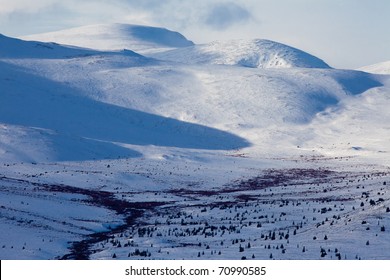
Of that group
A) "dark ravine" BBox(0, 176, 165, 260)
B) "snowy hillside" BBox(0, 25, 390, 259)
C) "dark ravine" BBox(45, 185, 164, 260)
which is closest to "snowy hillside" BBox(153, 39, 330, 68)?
"snowy hillside" BBox(0, 25, 390, 259)

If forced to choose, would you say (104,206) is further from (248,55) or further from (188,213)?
(248,55)

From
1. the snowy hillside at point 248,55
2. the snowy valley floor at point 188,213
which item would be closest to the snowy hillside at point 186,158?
the snowy valley floor at point 188,213

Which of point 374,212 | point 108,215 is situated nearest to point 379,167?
point 108,215

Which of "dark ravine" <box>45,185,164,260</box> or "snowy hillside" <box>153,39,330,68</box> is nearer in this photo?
"dark ravine" <box>45,185,164,260</box>

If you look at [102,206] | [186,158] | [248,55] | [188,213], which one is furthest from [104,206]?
[248,55]

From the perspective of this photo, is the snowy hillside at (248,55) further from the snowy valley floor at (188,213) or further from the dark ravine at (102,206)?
the dark ravine at (102,206)

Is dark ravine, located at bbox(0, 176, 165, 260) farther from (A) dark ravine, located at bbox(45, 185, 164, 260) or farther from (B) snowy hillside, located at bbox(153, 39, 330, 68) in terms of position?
(B) snowy hillside, located at bbox(153, 39, 330, 68)

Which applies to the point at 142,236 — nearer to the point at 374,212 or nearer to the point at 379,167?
the point at 374,212
